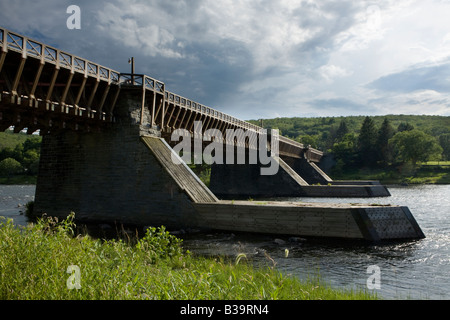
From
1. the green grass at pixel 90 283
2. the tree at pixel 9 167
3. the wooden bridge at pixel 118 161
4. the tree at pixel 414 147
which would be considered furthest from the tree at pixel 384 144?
the tree at pixel 9 167

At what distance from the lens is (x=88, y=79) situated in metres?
22.5

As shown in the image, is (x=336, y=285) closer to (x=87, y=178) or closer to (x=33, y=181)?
(x=87, y=178)

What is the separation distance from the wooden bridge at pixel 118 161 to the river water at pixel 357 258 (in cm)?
122

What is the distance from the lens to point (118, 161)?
2531cm

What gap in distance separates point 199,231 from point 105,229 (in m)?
6.95

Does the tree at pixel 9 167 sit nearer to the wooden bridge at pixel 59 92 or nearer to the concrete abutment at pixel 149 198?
the concrete abutment at pixel 149 198

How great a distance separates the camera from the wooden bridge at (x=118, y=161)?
1872 cm

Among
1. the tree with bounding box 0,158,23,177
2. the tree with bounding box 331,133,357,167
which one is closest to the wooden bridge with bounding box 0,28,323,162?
the tree with bounding box 331,133,357,167

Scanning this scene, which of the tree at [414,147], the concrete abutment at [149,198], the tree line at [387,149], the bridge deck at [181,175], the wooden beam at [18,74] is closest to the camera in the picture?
the wooden beam at [18,74]

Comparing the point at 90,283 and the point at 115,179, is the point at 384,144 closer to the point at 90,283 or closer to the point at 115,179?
the point at 115,179

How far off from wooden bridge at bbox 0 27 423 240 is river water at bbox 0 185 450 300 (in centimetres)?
122

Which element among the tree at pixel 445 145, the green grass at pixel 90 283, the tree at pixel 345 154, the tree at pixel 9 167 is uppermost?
the tree at pixel 445 145

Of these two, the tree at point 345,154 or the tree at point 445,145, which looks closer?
the tree at point 345,154

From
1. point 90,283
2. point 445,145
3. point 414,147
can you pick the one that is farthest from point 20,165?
point 445,145
